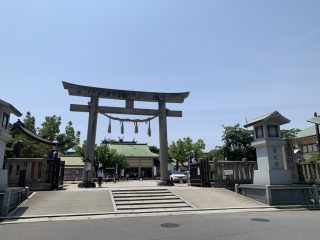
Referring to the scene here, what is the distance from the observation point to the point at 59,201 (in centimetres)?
1183

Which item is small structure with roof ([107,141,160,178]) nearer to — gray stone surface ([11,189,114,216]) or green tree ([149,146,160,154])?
green tree ([149,146,160,154])

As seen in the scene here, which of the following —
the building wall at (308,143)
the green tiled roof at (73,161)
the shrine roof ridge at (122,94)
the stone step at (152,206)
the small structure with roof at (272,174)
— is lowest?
the stone step at (152,206)

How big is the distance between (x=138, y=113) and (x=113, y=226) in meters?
13.1

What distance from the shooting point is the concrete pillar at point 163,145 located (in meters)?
19.5

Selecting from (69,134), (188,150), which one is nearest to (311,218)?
(69,134)

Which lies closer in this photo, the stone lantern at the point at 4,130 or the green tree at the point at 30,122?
the stone lantern at the point at 4,130

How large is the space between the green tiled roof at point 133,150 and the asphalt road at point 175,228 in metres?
41.8

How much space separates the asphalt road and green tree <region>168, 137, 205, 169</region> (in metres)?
45.6

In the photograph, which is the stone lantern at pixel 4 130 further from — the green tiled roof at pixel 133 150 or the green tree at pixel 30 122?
the green tiled roof at pixel 133 150

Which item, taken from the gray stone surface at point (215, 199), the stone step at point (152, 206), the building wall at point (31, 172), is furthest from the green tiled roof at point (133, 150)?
the stone step at point (152, 206)

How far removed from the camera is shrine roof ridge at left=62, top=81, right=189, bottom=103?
18922 mm

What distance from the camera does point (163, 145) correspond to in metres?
20.2

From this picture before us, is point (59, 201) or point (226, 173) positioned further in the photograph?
point (226, 173)

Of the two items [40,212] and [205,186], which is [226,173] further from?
[40,212]
